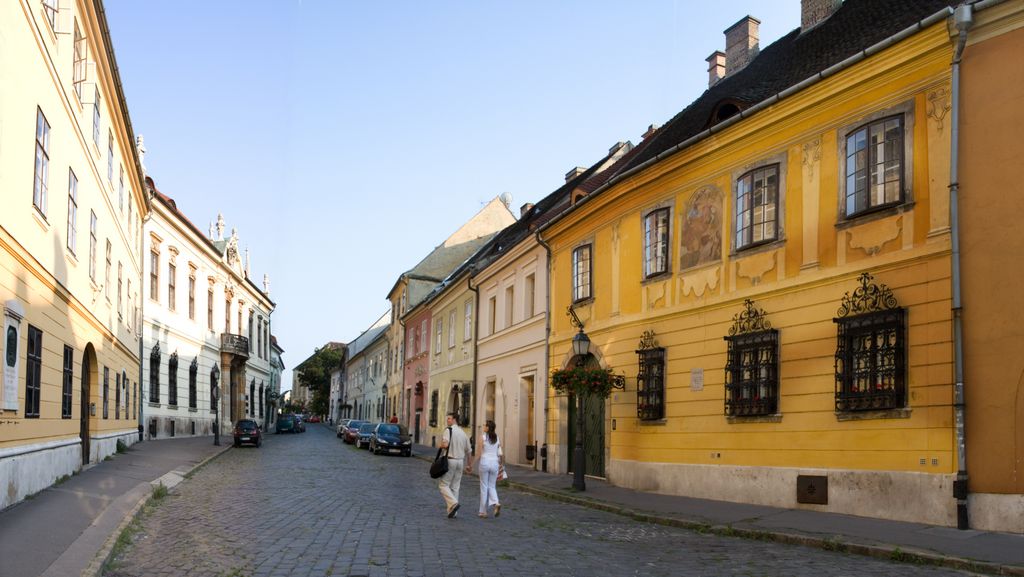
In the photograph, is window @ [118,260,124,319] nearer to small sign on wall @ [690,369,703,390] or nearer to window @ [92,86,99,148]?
window @ [92,86,99,148]

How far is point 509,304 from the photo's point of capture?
1211 inches

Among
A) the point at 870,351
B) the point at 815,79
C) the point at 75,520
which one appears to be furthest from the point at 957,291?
the point at 75,520

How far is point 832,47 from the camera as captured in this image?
1653 cm

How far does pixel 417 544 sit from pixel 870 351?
7.25 metres

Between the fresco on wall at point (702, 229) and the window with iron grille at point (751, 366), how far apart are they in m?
1.65

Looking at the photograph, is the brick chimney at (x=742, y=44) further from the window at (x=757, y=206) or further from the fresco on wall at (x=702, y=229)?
the window at (x=757, y=206)

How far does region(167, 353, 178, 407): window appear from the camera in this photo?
4203 cm

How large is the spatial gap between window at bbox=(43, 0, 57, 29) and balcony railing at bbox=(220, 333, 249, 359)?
39.2 m

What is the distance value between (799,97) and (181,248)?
37.4m

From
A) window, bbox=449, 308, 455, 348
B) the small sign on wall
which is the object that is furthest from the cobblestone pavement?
window, bbox=449, 308, 455, 348

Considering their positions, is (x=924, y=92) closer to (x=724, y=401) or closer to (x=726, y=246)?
(x=726, y=246)

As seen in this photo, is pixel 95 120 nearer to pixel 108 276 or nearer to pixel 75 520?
pixel 108 276

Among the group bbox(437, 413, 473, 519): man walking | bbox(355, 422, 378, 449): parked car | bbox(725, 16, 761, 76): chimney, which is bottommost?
bbox(355, 422, 378, 449): parked car

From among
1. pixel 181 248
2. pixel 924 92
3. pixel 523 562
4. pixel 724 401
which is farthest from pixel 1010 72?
pixel 181 248
